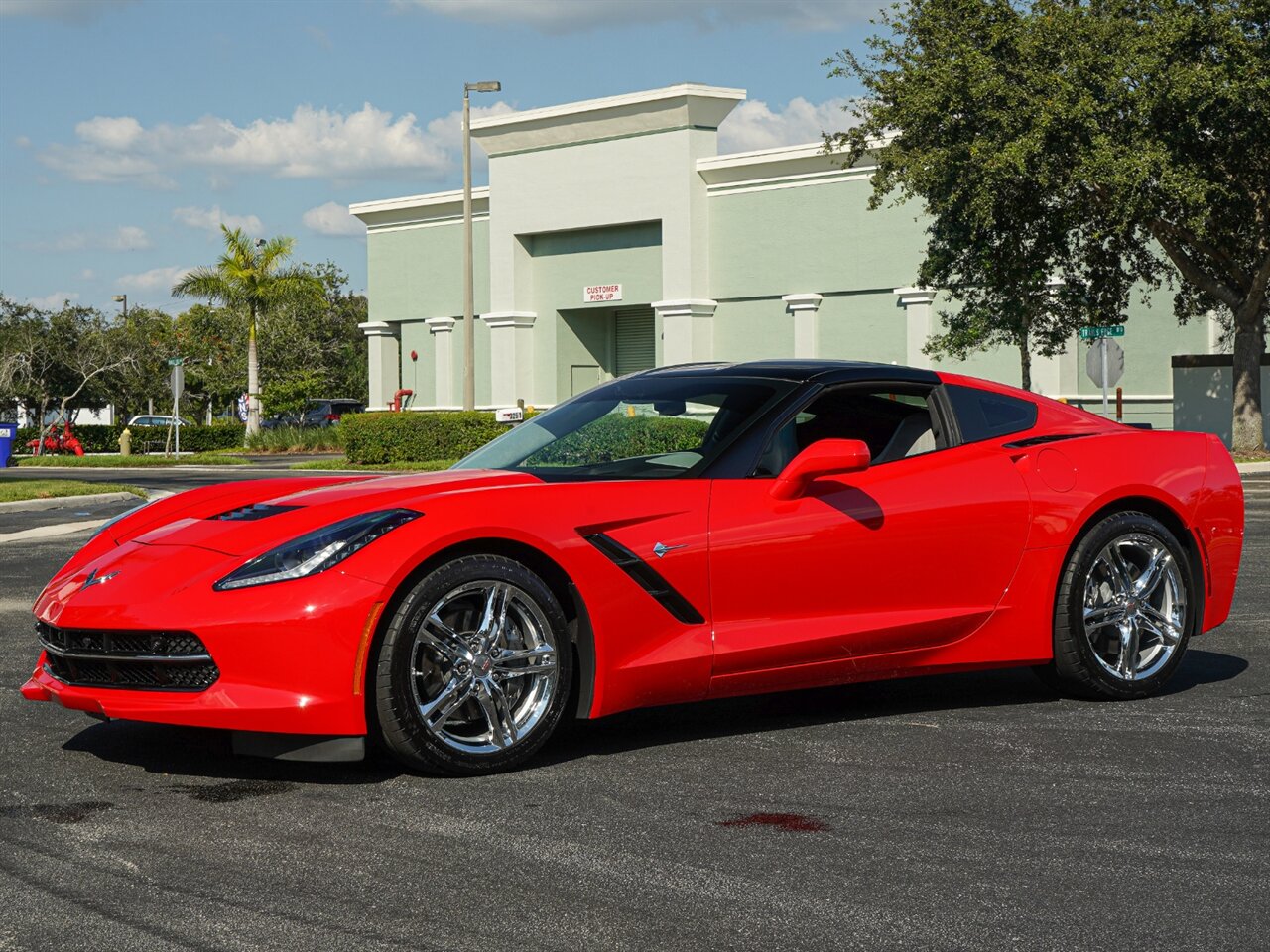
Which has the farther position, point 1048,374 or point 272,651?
point 1048,374

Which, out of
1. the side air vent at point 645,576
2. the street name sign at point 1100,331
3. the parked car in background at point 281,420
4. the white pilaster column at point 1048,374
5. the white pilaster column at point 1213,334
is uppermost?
the white pilaster column at point 1213,334

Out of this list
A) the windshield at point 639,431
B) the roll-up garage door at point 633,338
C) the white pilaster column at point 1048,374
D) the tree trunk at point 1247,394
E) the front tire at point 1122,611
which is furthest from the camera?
the roll-up garage door at point 633,338

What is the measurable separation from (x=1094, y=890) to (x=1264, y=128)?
2651 cm

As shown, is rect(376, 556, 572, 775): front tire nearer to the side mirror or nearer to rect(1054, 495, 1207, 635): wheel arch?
the side mirror

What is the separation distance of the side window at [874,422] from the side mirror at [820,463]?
1.04ft

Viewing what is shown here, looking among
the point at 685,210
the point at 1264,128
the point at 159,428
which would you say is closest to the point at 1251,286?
the point at 1264,128

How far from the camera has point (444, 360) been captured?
182ft

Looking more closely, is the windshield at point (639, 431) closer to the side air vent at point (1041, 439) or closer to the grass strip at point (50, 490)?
the side air vent at point (1041, 439)

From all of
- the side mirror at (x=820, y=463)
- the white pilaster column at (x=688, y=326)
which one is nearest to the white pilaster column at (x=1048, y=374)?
the white pilaster column at (x=688, y=326)

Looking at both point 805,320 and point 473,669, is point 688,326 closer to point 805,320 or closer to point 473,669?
point 805,320

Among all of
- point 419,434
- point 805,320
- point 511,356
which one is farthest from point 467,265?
point 511,356

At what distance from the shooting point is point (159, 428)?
55.5 metres

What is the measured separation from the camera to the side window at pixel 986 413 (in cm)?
679

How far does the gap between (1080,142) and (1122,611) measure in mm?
22972
